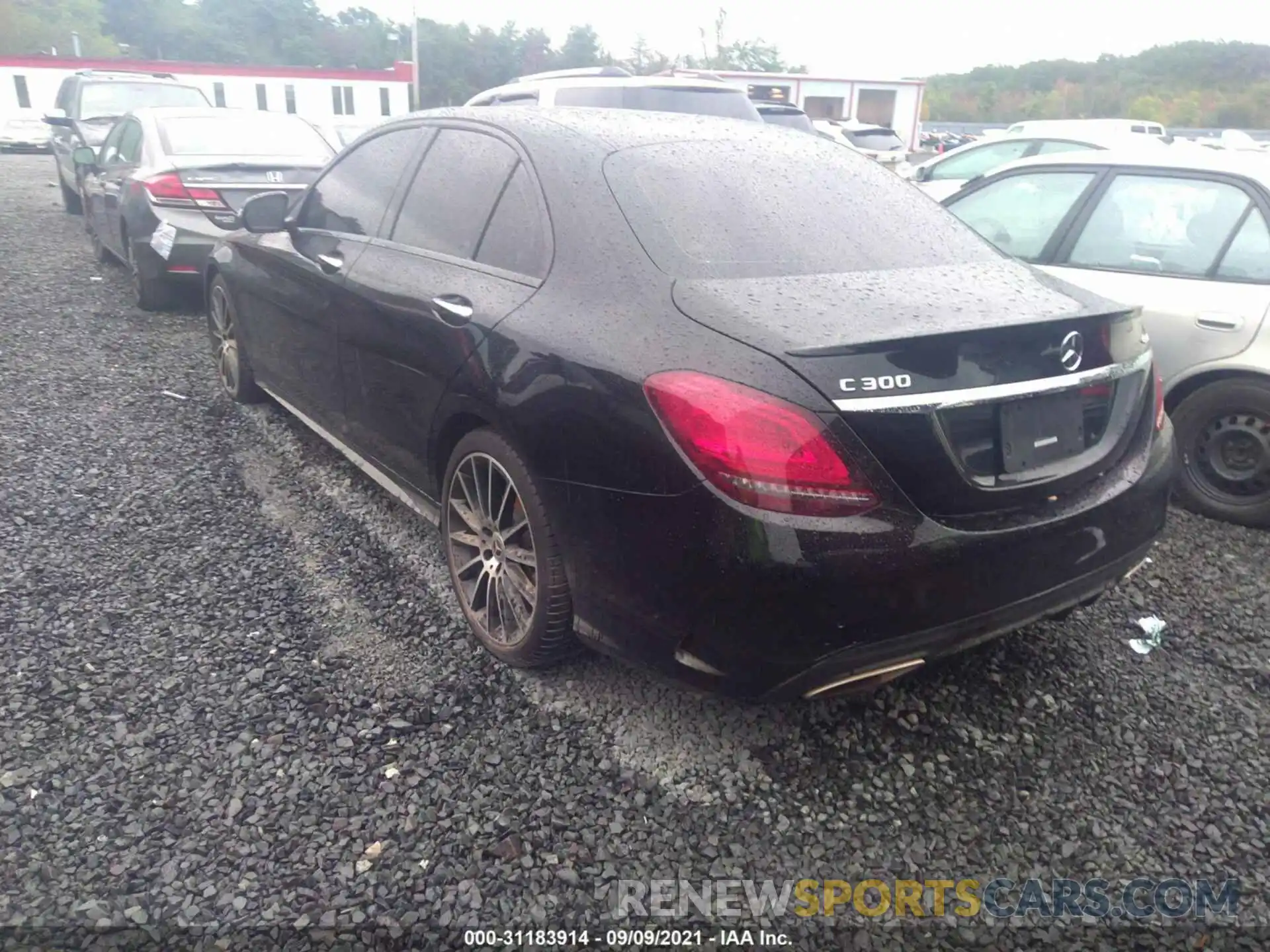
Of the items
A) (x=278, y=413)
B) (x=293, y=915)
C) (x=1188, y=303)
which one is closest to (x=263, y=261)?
(x=278, y=413)

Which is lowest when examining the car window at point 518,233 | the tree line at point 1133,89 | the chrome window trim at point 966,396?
the chrome window trim at point 966,396

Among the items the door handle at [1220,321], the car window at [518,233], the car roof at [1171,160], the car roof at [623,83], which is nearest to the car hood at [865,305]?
the car window at [518,233]

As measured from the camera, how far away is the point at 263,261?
4.50 m

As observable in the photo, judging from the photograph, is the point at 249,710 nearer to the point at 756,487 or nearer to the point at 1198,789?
the point at 756,487

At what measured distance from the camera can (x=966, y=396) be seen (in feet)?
7.38

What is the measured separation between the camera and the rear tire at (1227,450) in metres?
4.14

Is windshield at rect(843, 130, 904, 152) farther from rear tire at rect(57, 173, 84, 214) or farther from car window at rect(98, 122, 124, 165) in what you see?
car window at rect(98, 122, 124, 165)

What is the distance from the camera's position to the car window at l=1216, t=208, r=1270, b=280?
4.12 metres

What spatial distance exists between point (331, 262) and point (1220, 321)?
12.3ft

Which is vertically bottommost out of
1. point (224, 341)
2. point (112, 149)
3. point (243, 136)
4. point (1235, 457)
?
point (1235, 457)

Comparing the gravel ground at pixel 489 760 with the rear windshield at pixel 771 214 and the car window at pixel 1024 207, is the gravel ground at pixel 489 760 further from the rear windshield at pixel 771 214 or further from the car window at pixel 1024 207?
the car window at pixel 1024 207

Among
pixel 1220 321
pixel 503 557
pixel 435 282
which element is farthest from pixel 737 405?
pixel 1220 321

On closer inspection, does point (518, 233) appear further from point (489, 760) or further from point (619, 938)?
point (619, 938)

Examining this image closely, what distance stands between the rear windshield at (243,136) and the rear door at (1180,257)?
225 inches
